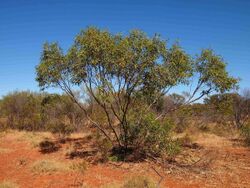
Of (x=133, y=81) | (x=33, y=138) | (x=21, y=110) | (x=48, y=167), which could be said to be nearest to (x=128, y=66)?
(x=133, y=81)

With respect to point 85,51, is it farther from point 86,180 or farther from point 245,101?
point 245,101

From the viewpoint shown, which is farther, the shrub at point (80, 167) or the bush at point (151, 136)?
the bush at point (151, 136)

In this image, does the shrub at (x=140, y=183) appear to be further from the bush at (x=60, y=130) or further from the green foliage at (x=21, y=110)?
the green foliage at (x=21, y=110)

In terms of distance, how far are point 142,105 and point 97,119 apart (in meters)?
6.08

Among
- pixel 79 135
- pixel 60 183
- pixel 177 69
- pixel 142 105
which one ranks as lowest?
pixel 60 183

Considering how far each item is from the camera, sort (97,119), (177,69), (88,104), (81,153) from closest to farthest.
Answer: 1. (177,69)
2. (81,153)
3. (97,119)
4. (88,104)

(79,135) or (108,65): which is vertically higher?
(108,65)

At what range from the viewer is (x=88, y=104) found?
87.2 feet

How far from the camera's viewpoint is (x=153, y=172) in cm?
1117

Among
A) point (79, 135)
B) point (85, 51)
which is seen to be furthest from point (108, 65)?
point (79, 135)

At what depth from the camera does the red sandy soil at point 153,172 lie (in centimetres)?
1011

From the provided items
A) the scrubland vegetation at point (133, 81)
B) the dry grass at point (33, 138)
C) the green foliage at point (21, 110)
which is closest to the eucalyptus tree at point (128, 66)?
the scrubland vegetation at point (133, 81)

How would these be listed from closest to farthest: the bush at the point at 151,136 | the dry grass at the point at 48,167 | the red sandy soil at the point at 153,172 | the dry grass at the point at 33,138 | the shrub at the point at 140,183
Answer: the shrub at the point at 140,183 < the red sandy soil at the point at 153,172 < the dry grass at the point at 48,167 < the bush at the point at 151,136 < the dry grass at the point at 33,138

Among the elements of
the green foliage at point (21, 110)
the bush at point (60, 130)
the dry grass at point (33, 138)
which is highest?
the green foliage at point (21, 110)
